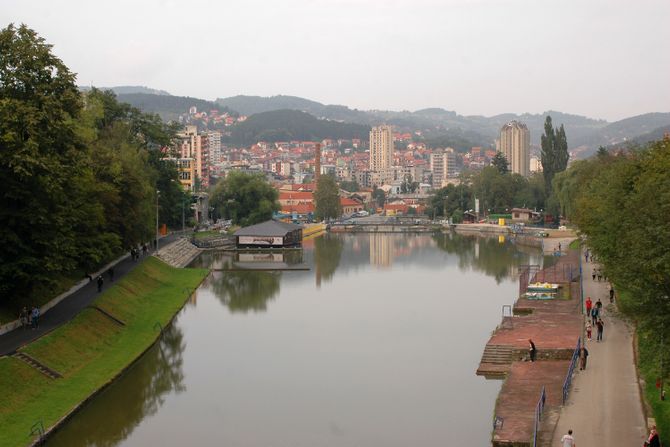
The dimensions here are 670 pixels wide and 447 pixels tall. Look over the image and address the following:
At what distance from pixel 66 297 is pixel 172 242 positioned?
29160mm

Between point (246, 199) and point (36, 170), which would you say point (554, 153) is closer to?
point (246, 199)

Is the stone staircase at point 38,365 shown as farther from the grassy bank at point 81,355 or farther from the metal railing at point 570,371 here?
the metal railing at point 570,371

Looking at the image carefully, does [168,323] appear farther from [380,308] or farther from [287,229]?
[287,229]

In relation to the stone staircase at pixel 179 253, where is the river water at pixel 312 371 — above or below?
below

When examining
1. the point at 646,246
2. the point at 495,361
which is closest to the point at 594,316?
the point at 495,361

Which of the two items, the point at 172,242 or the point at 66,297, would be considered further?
the point at 172,242

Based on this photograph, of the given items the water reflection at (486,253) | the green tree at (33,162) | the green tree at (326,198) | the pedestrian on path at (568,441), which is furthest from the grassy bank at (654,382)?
the green tree at (326,198)

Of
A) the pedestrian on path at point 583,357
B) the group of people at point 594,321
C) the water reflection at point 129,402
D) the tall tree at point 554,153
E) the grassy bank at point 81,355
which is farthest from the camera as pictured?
the tall tree at point 554,153

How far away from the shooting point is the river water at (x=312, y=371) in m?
21.9

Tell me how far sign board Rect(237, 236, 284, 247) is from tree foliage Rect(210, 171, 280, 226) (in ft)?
36.9

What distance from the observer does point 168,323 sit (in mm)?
36500

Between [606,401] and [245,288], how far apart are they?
97.1 ft

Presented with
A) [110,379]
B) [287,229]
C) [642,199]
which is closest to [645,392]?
[642,199]

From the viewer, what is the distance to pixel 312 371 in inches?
1107
